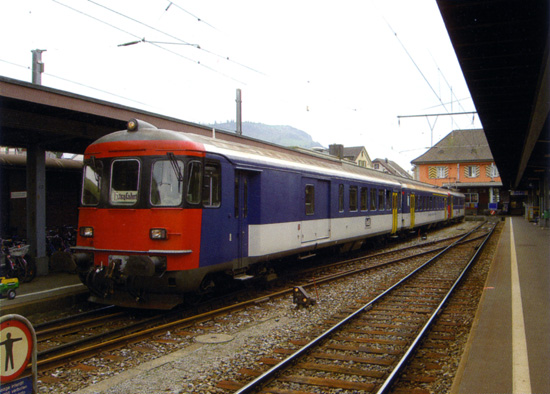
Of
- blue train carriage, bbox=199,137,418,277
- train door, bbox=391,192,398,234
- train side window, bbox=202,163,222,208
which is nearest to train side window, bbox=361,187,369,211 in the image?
blue train carriage, bbox=199,137,418,277

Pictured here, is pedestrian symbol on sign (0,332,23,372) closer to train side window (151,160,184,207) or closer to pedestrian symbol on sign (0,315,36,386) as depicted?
pedestrian symbol on sign (0,315,36,386)

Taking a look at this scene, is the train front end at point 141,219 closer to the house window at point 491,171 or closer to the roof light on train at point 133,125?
the roof light on train at point 133,125

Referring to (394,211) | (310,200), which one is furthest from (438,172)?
(310,200)

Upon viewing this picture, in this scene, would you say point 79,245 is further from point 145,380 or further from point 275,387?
point 275,387

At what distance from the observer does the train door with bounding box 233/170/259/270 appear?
884cm

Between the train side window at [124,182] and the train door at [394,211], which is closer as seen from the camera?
the train side window at [124,182]

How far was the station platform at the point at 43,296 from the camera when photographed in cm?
782

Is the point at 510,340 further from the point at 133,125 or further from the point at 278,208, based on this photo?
the point at 133,125

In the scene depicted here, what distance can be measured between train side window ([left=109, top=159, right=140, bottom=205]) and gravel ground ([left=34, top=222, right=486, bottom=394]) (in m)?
2.28

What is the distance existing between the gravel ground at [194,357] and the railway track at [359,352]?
1.02 feet

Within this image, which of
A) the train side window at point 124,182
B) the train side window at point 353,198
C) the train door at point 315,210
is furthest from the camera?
the train side window at point 353,198

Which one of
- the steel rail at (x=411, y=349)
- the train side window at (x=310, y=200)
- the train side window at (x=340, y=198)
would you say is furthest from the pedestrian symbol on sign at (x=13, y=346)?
the train side window at (x=340, y=198)

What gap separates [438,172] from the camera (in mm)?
64500

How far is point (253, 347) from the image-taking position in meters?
6.48
